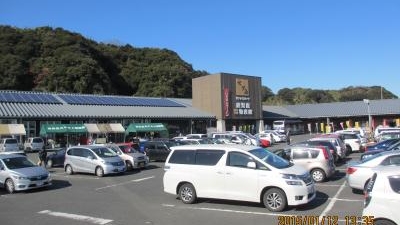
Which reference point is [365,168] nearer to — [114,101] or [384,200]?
[384,200]

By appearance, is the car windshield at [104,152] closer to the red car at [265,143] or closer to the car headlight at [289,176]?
the car headlight at [289,176]

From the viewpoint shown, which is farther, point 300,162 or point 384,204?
point 300,162

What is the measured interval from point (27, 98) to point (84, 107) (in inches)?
232

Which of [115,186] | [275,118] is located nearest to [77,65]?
[275,118]

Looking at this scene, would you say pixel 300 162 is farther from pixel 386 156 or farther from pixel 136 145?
pixel 136 145

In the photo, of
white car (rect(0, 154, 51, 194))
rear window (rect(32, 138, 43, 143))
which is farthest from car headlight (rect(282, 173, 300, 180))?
rear window (rect(32, 138, 43, 143))

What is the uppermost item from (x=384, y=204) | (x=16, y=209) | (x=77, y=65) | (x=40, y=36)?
(x=40, y=36)

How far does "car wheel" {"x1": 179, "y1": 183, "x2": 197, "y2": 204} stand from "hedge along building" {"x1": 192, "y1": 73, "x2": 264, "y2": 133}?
45355mm

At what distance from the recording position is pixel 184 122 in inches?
2202

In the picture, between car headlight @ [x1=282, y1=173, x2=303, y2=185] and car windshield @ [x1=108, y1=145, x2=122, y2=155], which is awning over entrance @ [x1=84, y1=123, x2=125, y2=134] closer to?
car windshield @ [x1=108, y1=145, x2=122, y2=155]

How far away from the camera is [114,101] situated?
52.7 meters

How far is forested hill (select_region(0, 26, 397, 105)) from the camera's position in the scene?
227ft

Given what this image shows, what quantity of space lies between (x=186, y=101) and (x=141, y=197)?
49752mm
